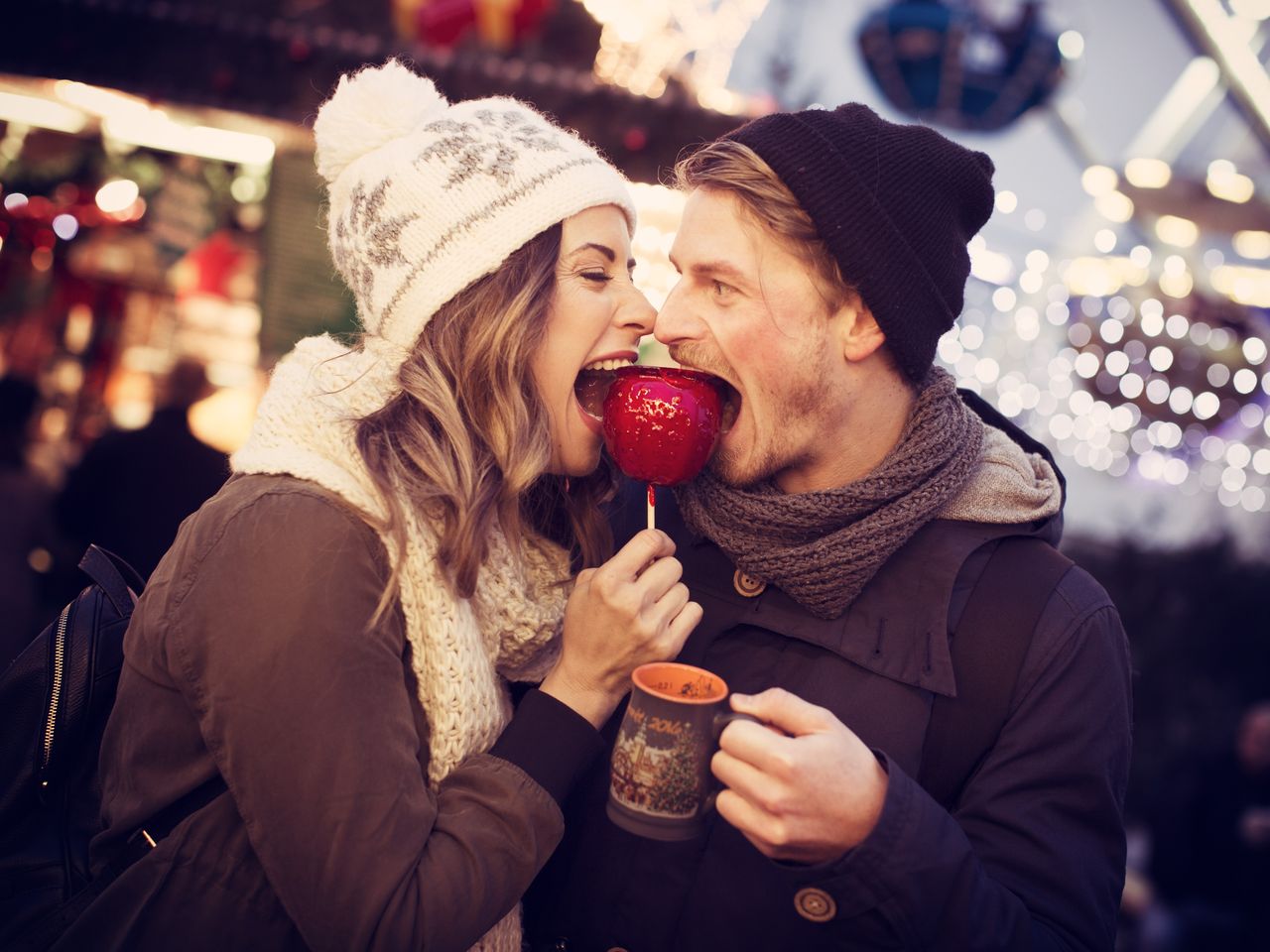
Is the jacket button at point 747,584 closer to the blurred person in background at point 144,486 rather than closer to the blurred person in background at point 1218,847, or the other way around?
the blurred person in background at point 144,486

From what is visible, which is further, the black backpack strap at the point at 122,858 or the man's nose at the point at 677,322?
the man's nose at the point at 677,322

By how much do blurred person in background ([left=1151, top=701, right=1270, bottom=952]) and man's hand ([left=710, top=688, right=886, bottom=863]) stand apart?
4.94 m

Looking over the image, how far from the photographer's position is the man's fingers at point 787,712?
61.6 inches

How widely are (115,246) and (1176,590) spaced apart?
31.1ft

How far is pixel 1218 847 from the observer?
17.7 feet

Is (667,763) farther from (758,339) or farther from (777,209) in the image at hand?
(777,209)

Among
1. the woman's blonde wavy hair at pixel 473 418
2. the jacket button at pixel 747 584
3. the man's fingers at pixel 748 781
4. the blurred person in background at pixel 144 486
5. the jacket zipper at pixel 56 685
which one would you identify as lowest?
the blurred person in background at pixel 144 486

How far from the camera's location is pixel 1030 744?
185 centimetres

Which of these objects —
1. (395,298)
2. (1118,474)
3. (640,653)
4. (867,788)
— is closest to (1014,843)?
(867,788)

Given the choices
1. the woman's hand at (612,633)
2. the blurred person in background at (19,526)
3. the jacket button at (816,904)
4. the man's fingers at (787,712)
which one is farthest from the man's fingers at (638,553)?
the blurred person in background at (19,526)

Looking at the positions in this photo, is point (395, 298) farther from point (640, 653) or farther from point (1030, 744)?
point (1030, 744)

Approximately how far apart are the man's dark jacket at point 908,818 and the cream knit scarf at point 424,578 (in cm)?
28

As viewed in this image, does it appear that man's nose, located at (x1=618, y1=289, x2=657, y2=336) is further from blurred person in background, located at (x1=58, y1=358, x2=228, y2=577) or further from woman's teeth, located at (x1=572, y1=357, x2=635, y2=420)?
blurred person in background, located at (x1=58, y1=358, x2=228, y2=577)

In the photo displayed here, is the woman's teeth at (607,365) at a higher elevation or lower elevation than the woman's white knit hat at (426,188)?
lower
